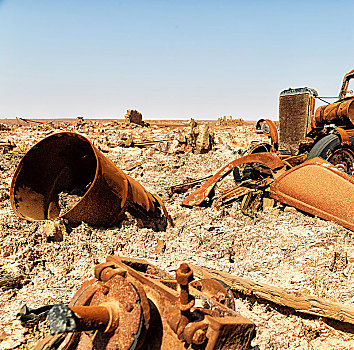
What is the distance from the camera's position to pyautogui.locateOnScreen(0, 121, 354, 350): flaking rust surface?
2592 millimetres

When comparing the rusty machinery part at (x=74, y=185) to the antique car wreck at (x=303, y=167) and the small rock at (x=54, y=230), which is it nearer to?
the small rock at (x=54, y=230)

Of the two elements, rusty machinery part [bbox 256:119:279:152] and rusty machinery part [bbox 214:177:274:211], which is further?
rusty machinery part [bbox 256:119:279:152]

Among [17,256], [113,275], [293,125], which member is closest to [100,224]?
[17,256]

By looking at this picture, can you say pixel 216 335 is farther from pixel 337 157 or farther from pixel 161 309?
pixel 337 157

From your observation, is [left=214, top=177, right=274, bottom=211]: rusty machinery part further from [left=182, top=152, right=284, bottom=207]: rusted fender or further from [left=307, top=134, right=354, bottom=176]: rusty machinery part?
[left=307, top=134, right=354, bottom=176]: rusty machinery part

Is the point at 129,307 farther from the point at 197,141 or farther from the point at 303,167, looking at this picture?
the point at 197,141

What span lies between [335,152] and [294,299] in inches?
136

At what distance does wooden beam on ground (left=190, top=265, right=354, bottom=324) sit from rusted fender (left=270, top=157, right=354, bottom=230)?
1.66 meters

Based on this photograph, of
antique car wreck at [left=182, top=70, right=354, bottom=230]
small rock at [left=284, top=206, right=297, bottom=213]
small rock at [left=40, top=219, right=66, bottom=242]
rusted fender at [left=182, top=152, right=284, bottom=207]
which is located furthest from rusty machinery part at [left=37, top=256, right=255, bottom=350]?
rusted fender at [left=182, top=152, right=284, bottom=207]

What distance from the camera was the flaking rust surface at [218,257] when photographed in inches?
102

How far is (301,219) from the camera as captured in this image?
441 cm

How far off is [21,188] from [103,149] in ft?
17.2

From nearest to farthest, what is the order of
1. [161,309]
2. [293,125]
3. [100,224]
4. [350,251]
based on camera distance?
[161,309]
[350,251]
[100,224]
[293,125]

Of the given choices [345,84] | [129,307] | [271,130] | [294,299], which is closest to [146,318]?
[129,307]
